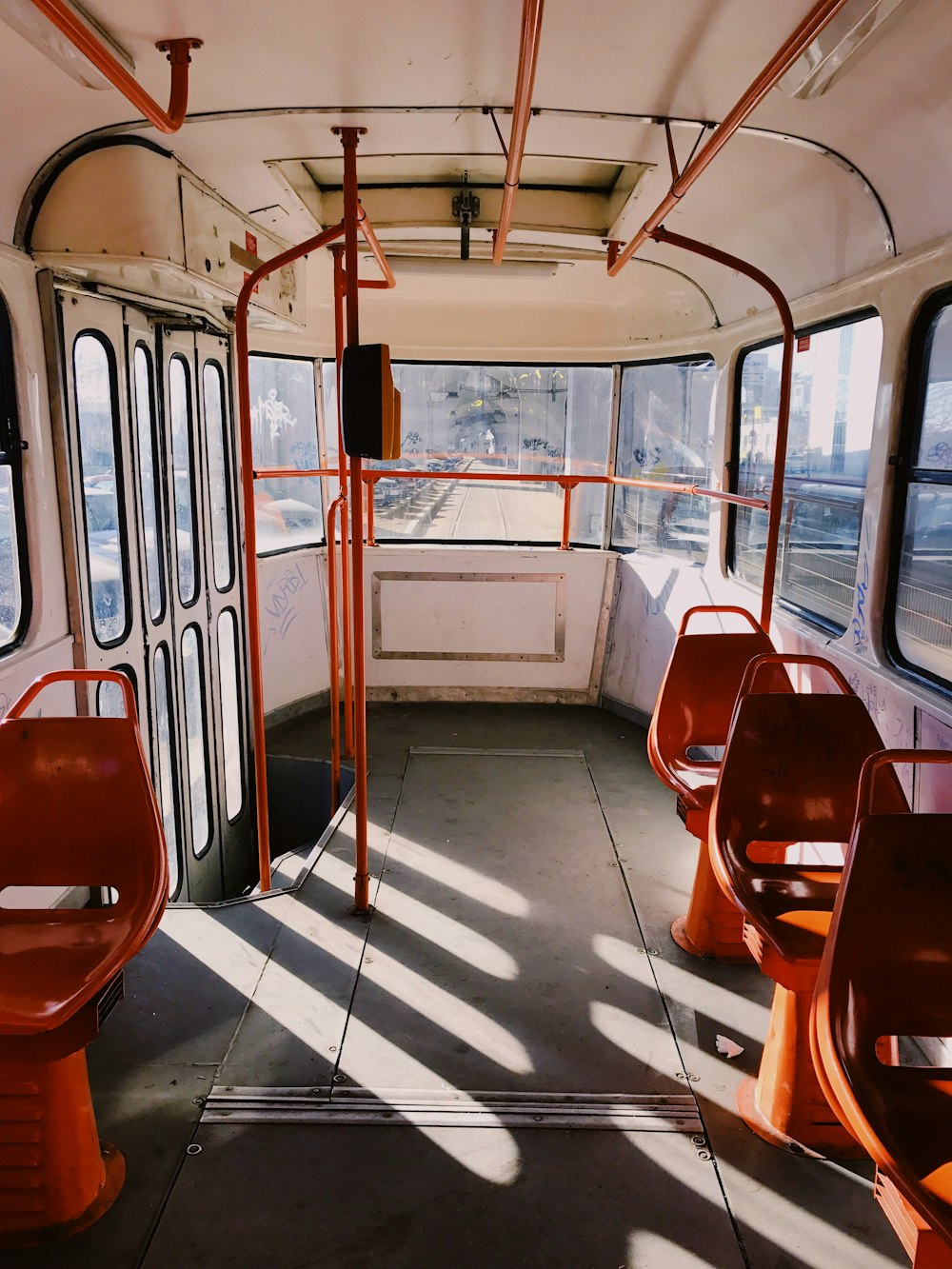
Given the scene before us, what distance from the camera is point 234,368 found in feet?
15.1

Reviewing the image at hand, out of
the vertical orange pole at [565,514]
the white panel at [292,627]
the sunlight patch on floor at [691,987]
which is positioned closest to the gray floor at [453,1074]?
the sunlight patch on floor at [691,987]

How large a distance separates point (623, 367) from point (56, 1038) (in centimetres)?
523

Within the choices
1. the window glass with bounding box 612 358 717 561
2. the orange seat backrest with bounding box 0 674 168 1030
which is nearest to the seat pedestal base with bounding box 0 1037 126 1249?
the orange seat backrest with bounding box 0 674 168 1030

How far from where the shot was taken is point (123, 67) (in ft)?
7.12

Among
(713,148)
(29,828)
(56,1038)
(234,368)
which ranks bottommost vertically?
(56,1038)

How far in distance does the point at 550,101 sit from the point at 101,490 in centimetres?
213

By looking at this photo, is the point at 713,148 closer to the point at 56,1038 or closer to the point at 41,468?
the point at 41,468

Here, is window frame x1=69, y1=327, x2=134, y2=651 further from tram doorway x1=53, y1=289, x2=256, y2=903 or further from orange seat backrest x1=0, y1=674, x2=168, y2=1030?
orange seat backrest x1=0, y1=674, x2=168, y2=1030

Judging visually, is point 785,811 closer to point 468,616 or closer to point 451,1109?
point 451,1109

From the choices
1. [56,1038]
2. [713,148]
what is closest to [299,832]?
[56,1038]

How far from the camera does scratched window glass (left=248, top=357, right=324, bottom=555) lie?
5652 mm

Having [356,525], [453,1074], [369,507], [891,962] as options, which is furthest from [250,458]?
[369,507]

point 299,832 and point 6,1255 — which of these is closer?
point 6,1255

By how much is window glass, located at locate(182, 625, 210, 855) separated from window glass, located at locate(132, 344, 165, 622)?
36 centimetres
